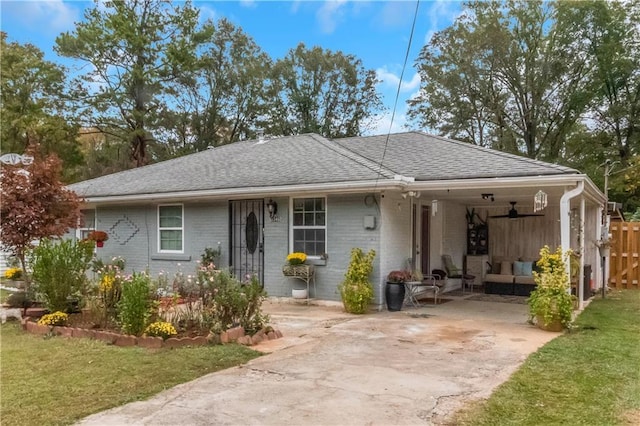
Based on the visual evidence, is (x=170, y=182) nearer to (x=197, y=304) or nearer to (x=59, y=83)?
(x=197, y=304)

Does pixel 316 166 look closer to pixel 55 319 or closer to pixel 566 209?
pixel 566 209

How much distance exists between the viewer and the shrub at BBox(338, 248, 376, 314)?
28.4 feet

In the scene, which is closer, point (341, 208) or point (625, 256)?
point (341, 208)

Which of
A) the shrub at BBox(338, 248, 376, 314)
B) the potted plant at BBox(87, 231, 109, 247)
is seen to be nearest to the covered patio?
the shrub at BBox(338, 248, 376, 314)

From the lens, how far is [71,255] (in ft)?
25.1

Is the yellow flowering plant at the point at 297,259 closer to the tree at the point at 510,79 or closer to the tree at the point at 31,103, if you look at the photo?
the tree at the point at 510,79

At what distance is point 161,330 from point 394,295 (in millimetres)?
4511

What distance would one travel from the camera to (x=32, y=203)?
820cm

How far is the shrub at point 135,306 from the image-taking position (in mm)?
6117

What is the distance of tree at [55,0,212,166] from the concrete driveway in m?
22.7

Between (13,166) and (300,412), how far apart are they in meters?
7.42

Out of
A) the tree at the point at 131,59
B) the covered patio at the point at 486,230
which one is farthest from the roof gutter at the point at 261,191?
the tree at the point at 131,59

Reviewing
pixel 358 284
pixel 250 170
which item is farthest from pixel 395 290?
pixel 250 170

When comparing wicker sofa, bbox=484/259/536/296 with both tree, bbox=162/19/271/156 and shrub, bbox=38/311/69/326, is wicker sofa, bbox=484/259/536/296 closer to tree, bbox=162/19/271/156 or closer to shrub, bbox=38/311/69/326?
shrub, bbox=38/311/69/326
